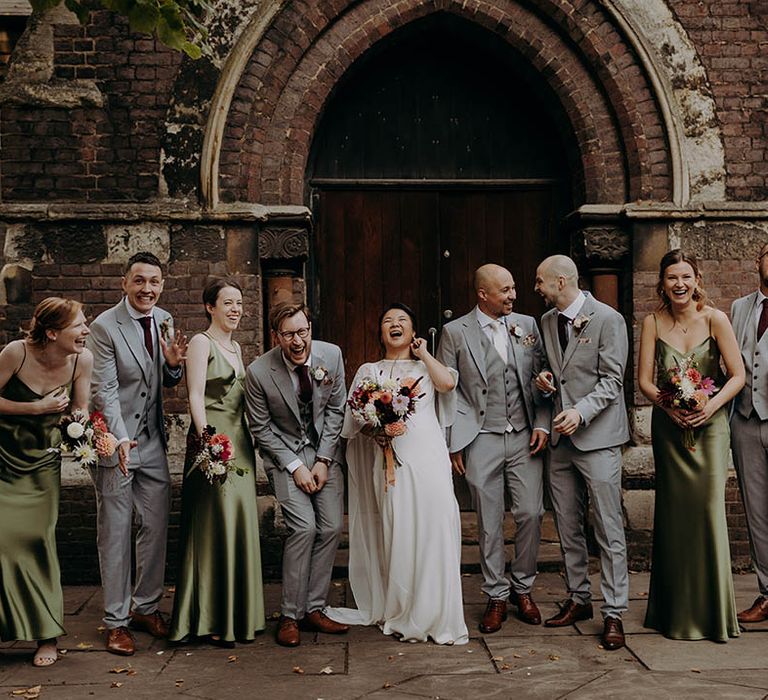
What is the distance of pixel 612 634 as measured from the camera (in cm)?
538

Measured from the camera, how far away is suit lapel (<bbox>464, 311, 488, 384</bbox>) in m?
5.93

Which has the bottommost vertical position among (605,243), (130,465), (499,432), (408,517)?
(408,517)

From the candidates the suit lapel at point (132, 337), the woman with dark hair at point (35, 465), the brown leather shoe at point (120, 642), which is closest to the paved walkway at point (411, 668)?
the brown leather shoe at point (120, 642)

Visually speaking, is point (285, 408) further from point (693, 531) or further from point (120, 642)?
point (693, 531)

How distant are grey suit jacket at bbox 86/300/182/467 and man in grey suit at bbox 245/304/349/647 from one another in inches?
25.4

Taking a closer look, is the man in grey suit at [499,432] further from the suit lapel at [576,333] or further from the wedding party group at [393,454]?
the suit lapel at [576,333]

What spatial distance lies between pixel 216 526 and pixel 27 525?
103cm

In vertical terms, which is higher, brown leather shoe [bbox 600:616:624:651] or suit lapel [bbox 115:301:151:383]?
suit lapel [bbox 115:301:151:383]

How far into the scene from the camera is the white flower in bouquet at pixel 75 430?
5.03 m

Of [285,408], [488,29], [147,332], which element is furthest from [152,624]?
[488,29]

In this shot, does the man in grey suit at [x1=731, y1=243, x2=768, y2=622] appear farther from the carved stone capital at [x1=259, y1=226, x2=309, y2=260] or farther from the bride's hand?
the carved stone capital at [x1=259, y1=226, x2=309, y2=260]

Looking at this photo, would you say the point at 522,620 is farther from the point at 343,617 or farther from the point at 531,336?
the point at 531,336

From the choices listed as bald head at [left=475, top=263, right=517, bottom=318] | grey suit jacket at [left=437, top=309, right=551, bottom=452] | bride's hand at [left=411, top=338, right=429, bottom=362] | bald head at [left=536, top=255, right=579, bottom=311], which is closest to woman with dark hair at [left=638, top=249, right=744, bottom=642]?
bald head at [left=536, top=255, right=579, bottom=311]

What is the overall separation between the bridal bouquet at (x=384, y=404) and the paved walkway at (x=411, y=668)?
1250 millimetres
